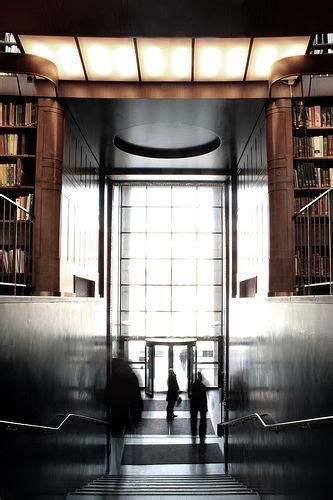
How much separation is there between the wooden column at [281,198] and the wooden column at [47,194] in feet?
7.80

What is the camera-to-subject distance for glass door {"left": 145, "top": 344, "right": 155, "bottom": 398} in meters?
12.9

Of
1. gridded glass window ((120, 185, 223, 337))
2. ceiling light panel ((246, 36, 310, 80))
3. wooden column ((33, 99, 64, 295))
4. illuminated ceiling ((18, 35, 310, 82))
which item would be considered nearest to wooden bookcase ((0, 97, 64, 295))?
wooden column ((33, 99, 64, 295))

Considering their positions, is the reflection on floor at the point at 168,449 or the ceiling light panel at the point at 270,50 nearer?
the ceiling light panel at the point at 270,50

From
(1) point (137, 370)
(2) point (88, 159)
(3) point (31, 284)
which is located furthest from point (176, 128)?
(1) point (137, 370)

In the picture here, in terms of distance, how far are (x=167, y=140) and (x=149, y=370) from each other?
261 inches

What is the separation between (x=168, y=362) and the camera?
12.6 m

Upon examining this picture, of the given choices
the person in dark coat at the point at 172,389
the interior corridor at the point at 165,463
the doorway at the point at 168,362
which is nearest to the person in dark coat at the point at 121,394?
the interior corridor at the point at 165,463

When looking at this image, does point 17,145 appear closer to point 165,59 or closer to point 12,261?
point 12,261

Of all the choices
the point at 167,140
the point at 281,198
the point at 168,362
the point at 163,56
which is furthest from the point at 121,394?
the point at 163,56

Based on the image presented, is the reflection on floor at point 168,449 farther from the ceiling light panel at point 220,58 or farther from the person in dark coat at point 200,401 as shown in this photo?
the ceiling light panel at point 220,58

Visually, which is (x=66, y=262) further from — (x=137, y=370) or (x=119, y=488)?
(x=137, y=370)

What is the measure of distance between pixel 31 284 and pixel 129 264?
25.1ft

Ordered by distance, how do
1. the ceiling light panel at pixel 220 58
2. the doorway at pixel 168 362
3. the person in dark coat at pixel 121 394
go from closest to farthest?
the ceiling light panel at pixel 220 58 → the person in dark coat at pixel 121 394 → the doorway at pixel 168 362

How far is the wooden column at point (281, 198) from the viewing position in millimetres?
5555
